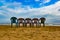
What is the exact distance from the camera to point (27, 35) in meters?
12.5

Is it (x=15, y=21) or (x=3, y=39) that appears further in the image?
(x=15, y=21)

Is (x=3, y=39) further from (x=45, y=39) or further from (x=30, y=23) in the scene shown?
(x=30, y=23)

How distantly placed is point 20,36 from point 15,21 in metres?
6.84

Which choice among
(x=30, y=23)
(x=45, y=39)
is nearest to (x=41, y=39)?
(x=45, y=39)

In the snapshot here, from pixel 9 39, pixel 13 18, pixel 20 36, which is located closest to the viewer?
pixel 9 39

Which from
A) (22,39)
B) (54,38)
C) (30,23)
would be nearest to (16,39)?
(22,39)

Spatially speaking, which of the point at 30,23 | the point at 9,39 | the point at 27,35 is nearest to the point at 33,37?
the point at 27,35

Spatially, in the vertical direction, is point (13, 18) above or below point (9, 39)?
above

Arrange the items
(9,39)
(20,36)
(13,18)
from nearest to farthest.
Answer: (9,39) < (20,36) < (13,18)

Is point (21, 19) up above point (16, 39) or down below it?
above

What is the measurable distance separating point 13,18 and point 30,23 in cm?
188

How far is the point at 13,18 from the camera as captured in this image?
18.6m

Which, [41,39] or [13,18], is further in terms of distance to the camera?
[13,18]

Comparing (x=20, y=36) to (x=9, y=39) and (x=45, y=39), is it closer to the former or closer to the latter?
(x=9, y=39)
